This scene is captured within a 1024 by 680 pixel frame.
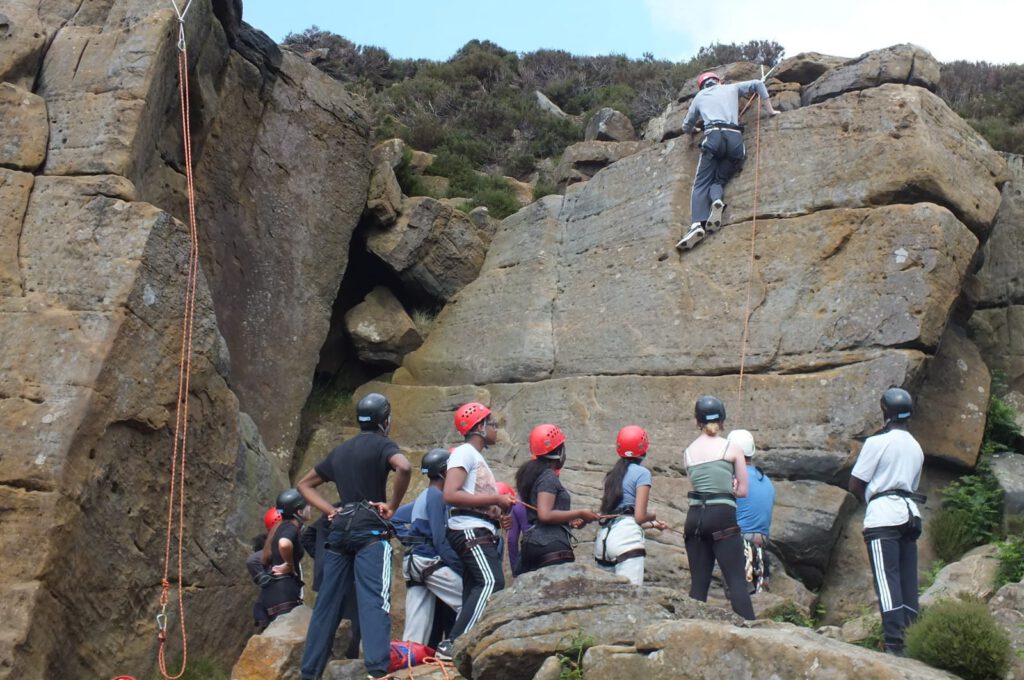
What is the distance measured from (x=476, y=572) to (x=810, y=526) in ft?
12.4

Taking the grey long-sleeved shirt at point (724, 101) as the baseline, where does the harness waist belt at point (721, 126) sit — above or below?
below

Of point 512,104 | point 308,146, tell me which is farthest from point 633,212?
point 512,104

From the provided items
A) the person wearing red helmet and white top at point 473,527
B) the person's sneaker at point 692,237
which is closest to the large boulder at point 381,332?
the person's sneaker at point 692,237

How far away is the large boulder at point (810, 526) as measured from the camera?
385 inches

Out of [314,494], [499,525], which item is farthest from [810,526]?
[314,494]

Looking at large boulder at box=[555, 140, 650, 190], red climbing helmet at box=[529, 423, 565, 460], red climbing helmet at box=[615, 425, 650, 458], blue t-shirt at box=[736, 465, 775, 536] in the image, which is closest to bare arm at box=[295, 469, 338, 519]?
red climbing helmet at box=[529, 423, 565, 460]

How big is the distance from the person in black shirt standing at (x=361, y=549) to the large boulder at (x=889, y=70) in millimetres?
7336

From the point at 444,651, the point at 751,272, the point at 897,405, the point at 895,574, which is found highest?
the point at 751,272

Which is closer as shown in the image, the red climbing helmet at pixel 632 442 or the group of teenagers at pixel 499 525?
the group of teenagers at pixel 499 525

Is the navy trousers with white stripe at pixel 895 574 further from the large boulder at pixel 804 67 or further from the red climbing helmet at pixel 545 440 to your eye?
the large boulder at pixel 804 67

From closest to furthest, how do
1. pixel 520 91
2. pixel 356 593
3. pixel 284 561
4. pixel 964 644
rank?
pixel 964 644 < pixel 356 593 < pixel 284 561 < pixel 520 91

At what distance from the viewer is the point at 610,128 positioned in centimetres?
1798

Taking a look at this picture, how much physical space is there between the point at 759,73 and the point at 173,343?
831cm

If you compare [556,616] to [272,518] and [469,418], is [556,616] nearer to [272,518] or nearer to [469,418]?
[469,418]
